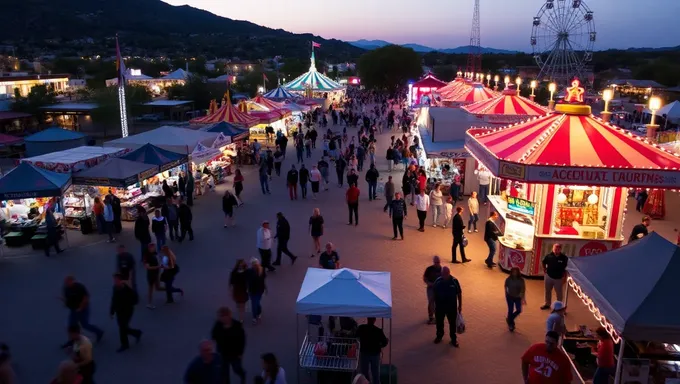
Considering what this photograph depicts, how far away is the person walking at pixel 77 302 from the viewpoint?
263 inches

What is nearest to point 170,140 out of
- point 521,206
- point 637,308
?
point 521,206

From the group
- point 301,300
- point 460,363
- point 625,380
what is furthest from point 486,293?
point 301,300

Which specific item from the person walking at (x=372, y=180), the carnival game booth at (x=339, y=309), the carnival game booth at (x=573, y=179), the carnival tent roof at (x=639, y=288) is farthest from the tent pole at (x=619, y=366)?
the person walking at (x=372, y=180)

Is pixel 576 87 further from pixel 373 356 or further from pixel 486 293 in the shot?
pixel 373 356

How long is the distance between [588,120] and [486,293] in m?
3.84

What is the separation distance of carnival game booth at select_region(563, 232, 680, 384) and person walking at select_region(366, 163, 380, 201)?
349 inches

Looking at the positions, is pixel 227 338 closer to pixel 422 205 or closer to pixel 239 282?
pixel 239 282

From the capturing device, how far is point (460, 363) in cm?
655

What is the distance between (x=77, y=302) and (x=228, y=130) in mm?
13746

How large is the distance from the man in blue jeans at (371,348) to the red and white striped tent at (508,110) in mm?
13258

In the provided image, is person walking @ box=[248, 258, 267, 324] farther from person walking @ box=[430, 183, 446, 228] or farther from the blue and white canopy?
the blue and white canopy

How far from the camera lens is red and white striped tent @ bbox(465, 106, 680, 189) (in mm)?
8578

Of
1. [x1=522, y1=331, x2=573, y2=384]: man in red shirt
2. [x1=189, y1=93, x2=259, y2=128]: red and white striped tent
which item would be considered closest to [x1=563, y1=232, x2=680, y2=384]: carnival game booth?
[x1=522, y1=331, x2=573, y2=384]: man in red shirt

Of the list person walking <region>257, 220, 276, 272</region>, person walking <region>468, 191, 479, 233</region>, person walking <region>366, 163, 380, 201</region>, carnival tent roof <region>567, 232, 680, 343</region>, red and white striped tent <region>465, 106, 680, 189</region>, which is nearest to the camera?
carnival tent roof <region>567, 232, 680, 343</region>
